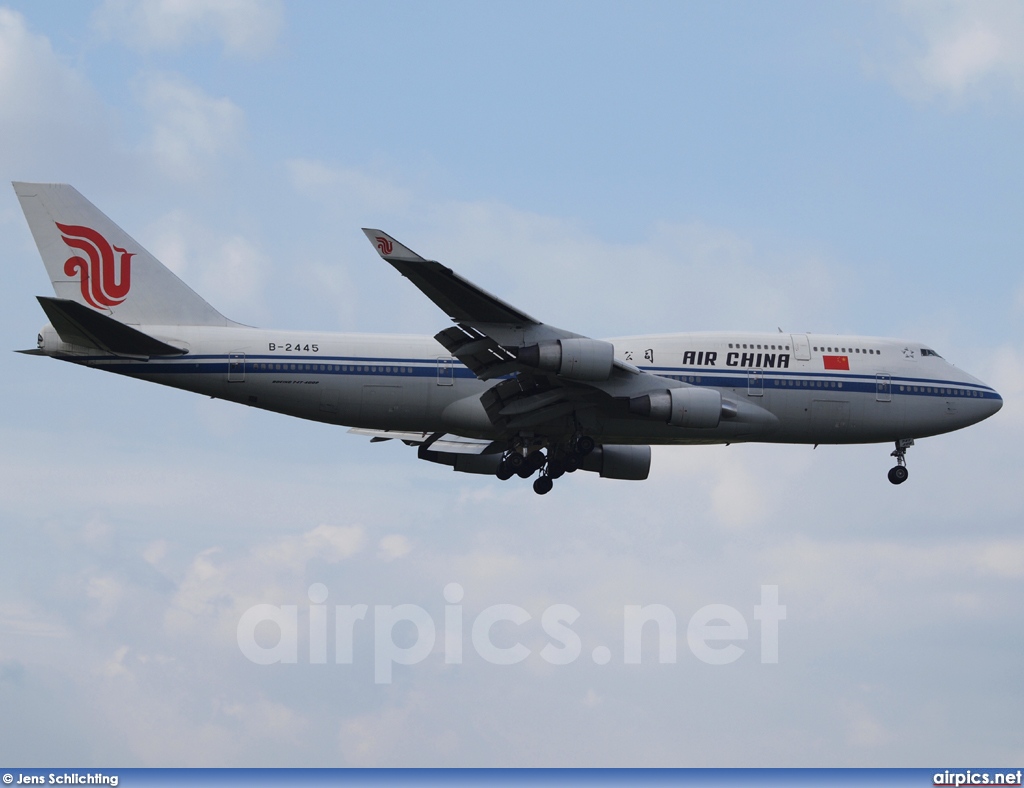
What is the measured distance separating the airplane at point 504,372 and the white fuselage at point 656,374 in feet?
0.15

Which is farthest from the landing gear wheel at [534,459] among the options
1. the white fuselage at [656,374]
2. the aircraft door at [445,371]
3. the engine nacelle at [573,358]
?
the engine nacelle at [573,358]

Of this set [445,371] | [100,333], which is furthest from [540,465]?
[100,333]

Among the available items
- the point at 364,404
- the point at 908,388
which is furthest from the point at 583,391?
the point at 908,388

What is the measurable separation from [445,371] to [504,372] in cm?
273

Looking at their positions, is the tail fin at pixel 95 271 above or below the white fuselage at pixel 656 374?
above

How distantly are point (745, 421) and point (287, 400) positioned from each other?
1390cm

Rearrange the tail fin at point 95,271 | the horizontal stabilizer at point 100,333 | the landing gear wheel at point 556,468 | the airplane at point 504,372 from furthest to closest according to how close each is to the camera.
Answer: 1. the landing gear wheel at point 556,468
2. the tail fin at point 95,271
3. the airplane at point 504,372
4. the horizontal stabilizer at point 100,333

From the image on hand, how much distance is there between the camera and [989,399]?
145 feet

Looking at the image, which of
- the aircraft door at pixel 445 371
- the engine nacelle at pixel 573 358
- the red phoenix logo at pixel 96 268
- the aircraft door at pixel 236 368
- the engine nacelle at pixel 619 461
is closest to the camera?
the engine nacelle at pixel 573 358

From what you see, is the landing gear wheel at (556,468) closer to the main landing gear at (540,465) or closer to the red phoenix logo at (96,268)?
the main landing gear at (540,465)

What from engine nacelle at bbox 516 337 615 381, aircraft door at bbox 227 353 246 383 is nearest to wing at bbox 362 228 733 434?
engine nacelle at bbox 516 337 615 381

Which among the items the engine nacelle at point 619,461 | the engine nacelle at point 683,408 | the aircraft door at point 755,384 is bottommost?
the engine nacelle at point 683,408

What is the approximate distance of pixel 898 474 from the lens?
4369 cm

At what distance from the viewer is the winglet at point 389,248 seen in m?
33.2
